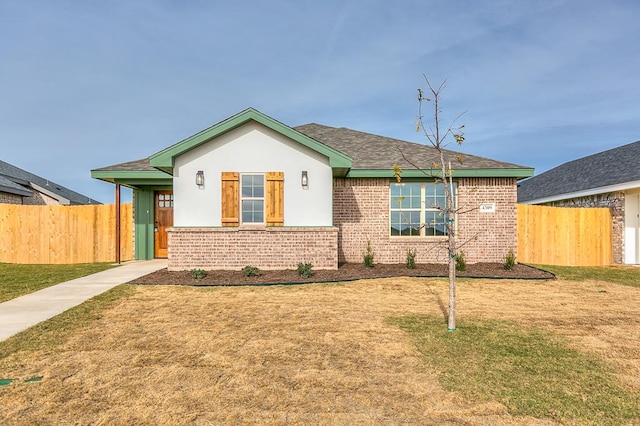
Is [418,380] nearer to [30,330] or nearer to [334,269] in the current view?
[30,330]

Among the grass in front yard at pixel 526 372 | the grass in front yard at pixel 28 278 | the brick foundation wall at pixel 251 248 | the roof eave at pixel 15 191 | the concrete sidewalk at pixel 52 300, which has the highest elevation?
the roof eave at pixel 15 191

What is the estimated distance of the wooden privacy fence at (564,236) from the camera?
13.9m

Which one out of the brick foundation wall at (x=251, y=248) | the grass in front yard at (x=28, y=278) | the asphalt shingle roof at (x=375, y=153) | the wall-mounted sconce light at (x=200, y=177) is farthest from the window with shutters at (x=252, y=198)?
the grass in front yard at (x=28, y=278)

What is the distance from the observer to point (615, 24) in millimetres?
12719

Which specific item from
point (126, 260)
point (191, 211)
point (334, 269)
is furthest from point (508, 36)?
point (126, 260)

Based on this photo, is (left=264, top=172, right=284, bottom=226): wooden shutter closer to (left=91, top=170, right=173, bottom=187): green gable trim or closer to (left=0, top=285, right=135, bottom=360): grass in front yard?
(left=91, top=170, right=173, bottom=187): green gable trim

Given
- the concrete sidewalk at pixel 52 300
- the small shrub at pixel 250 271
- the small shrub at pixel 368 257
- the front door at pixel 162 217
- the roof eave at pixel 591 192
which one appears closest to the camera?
the concrete sidewalk at pixel 52 300

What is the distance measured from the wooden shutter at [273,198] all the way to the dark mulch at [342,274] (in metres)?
1.54

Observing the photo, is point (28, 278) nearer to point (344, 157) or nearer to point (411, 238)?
point (344, 157)

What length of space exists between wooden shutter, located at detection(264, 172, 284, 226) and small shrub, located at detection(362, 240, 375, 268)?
3.13m

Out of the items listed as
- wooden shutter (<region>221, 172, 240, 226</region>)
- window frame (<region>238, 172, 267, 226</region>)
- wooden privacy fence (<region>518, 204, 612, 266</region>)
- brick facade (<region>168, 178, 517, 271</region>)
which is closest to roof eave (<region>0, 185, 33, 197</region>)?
wooden shutter (<region>221, 172, 240, 226</region>)

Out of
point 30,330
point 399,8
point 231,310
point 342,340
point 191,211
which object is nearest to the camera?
point 342,340

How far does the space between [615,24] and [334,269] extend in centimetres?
1333

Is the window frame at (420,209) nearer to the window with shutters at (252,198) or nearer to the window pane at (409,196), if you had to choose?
the window pane at (409,196)
